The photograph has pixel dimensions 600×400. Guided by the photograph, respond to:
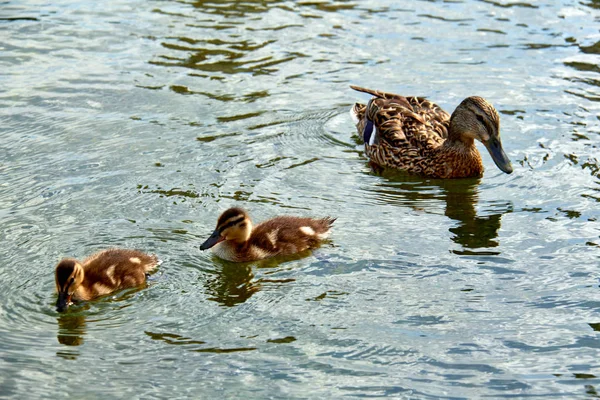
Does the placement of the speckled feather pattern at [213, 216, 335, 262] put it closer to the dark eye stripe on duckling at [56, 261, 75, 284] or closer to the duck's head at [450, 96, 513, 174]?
the dark eye stripe on duckling at [56, 261, 75, 284]

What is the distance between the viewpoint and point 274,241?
23.7 feet

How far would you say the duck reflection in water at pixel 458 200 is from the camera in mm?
7660

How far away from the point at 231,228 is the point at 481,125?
301cm

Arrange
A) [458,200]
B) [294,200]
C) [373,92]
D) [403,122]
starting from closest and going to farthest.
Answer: [294,200], [458,200], [403,122], [373,92]

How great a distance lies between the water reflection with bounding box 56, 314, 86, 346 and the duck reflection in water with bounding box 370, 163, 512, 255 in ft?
8.91

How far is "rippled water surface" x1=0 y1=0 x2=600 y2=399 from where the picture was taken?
231 inches

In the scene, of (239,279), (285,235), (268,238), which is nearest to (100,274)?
(239,279)

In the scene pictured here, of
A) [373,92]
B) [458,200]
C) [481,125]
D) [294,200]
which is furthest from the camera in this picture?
[373,92]

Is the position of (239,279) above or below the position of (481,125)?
below

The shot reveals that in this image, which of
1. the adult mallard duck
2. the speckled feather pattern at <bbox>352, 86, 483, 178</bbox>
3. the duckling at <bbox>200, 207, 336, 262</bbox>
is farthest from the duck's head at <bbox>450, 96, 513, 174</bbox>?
the duckling at <bbox>200, 207, 336, 262</bbox>

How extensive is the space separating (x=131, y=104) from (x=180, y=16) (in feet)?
9.19

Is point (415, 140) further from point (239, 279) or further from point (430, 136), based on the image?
point (239, 279)

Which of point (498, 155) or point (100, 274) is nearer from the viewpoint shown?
point (100, 274)

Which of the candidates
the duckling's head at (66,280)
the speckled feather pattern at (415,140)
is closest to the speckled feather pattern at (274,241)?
the duckling's head at (66,280)
